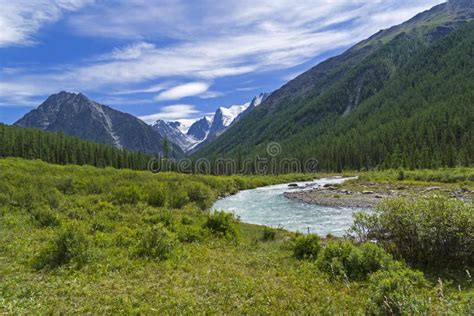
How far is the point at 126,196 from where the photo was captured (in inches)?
1524

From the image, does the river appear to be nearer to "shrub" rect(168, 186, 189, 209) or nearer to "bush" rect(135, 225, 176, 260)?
"shrub" rect(168, 186, 189, 209)

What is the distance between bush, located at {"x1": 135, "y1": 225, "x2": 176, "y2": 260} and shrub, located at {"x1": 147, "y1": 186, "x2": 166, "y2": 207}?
23568 mm

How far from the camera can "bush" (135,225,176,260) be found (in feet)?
54.1

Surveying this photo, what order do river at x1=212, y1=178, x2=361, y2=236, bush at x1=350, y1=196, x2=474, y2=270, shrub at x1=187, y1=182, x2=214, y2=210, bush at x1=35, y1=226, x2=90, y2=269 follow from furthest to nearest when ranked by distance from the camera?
shrub at x1=187, y1=182, x2=214, y2=210, river at x1=212, y1=178, x2=361, y2=236, bush at x1=35, y1=226, x2=90, y2=269, bush at x1=350, y1=196, x2=474, y2=270

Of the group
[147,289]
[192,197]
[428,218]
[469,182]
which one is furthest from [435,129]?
[147,289]

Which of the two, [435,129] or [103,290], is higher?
[435,129]

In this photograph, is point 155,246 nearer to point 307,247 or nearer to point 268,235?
point 307,247

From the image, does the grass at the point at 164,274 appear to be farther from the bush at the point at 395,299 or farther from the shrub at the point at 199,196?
the shrub at the point at 199,196

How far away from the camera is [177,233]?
2159cm

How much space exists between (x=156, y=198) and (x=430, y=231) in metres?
33.8

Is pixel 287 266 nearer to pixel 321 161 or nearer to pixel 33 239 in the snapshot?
pixel 33 239

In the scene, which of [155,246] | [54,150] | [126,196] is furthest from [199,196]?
[54,150]

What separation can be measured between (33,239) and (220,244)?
1155 centimetres

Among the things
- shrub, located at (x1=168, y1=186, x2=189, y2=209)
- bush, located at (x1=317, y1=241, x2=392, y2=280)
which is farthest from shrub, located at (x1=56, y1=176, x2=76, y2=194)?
bush, located at (x1=317, y1=241, x2=392, y2=280)
